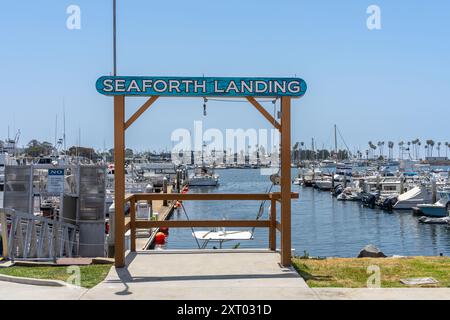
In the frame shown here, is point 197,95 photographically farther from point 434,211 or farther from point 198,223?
point 434,211

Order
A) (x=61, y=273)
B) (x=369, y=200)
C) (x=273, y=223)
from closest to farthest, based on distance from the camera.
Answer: (x=61, y=273) < (x=273, y=223) < (x=369, y=200)

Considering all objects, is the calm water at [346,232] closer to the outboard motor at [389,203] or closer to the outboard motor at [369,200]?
the outboard motor at [369,200]

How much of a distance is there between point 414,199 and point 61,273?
6691cm

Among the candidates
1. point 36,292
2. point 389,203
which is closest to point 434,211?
point 389,203

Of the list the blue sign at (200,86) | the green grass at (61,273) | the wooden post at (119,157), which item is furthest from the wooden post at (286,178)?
the green grass at (61,273)

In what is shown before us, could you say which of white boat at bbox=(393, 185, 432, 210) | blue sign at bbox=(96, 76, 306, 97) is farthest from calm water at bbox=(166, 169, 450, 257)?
blue sign at bbox=(96, 76, 306, 97)

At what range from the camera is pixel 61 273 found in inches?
452

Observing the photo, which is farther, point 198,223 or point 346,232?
point 346,232

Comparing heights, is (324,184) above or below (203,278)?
below

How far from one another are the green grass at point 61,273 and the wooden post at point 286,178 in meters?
3.61

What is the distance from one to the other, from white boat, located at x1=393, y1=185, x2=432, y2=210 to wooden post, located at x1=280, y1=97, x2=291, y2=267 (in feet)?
209

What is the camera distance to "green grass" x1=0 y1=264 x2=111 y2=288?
1082 cm

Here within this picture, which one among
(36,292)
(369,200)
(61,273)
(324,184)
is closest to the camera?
(36,292)
